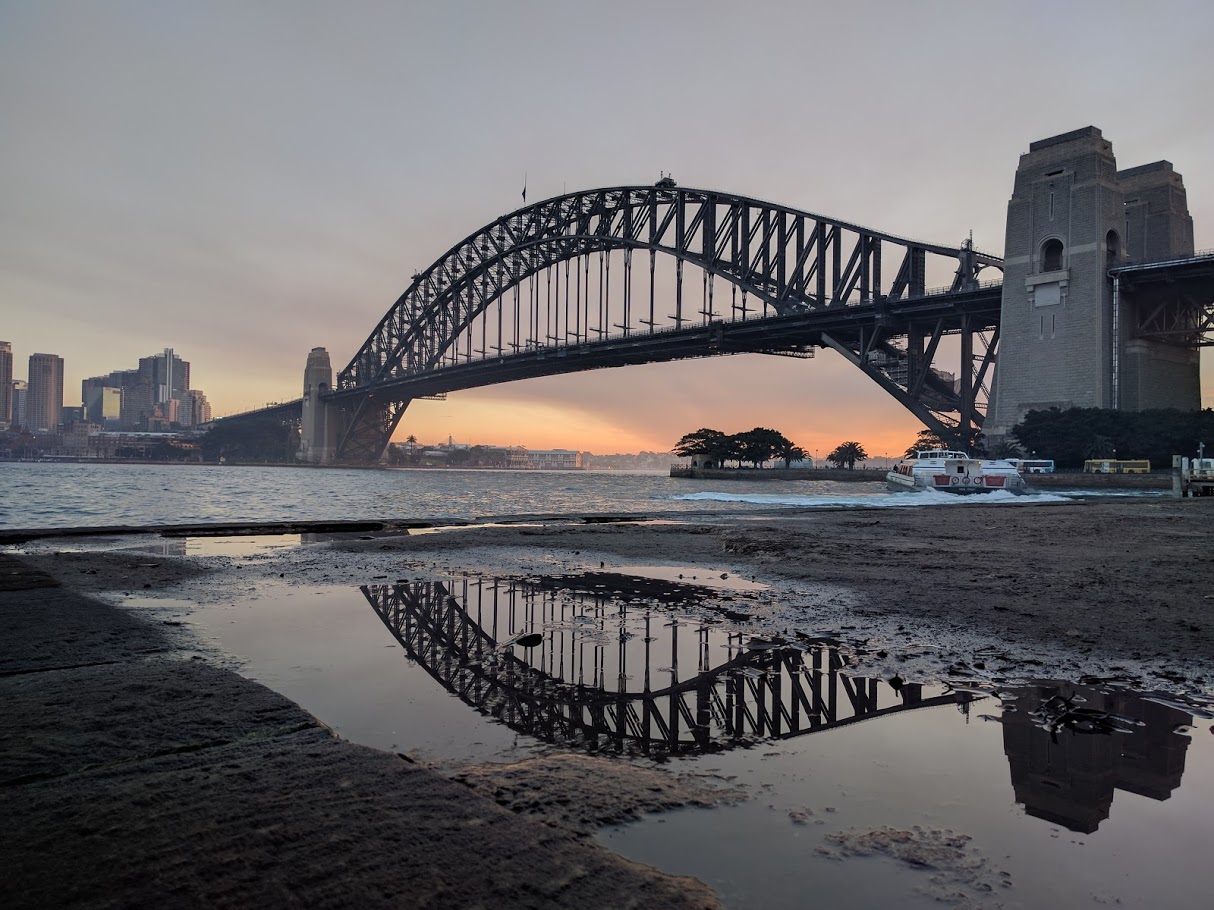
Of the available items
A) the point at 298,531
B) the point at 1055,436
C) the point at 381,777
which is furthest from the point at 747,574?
the point at 1055,436

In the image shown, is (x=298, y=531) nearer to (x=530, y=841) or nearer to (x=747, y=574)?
(x=747, y=574)

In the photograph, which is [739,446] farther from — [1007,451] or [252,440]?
[252,440]

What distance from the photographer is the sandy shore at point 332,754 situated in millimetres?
2369

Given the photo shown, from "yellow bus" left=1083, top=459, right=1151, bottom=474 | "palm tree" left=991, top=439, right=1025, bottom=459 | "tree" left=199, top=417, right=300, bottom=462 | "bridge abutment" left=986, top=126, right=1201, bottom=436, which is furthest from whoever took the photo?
"tree" left=199, top=417, right=300, bottom=462

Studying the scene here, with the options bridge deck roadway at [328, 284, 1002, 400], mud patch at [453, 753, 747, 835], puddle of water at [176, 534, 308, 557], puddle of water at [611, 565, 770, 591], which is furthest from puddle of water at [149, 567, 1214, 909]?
bridge deck roadway at [328, 284, 1002, 400]

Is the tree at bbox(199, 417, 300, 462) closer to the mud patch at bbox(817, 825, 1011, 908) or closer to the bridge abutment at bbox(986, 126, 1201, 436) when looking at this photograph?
the bridge abutment at bbox(986, 126, 1201, 436)

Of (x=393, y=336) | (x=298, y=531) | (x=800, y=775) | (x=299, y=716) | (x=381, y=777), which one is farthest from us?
(x=393, y=336)

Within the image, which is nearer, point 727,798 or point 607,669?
point 727,798

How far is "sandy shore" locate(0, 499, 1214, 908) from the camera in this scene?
2369 mm

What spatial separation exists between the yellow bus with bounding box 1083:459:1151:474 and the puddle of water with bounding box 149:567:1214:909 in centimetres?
5523

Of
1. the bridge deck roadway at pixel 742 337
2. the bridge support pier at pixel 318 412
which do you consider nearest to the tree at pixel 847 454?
the bridge deck roadway at pixel 742 337

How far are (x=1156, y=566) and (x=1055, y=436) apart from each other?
162 ft

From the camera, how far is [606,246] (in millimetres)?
93562

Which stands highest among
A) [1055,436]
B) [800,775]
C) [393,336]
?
[393,336]
